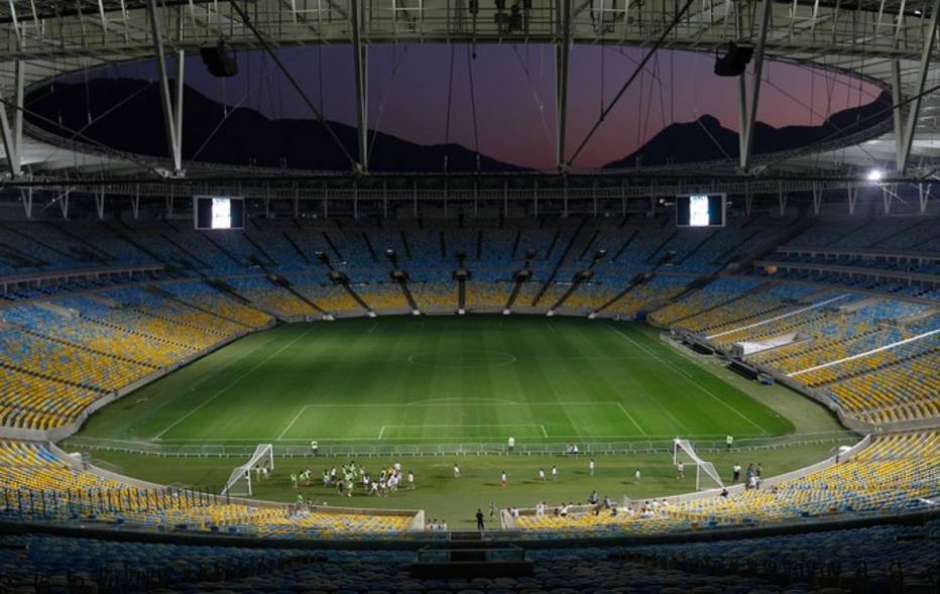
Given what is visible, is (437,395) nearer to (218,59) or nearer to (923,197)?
(218,59)

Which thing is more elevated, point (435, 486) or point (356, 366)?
point (356, 366)

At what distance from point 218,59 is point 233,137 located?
115250mm

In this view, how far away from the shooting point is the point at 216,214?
46969mm

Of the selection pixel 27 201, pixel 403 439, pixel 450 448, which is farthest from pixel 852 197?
pixel 27 201

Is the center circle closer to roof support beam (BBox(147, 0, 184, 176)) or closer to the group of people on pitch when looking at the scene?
the group of people on pitch

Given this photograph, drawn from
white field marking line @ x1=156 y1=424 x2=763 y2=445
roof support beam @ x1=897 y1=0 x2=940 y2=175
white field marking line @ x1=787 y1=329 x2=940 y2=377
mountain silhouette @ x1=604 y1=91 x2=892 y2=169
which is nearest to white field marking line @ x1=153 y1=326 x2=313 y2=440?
white field marking line @ x1=156 y1=424 x2=763 y2=445

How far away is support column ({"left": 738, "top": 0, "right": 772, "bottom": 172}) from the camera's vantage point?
15.2 m

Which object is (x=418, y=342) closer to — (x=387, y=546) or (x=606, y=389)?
(x=606, y=389)

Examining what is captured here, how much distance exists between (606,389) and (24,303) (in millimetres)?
29044

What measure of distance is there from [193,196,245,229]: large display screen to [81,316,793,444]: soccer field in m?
6.93

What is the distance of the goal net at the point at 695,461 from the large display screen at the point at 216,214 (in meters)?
28.2

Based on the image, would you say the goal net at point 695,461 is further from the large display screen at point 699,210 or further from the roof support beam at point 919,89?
the large display screen at point 699,210

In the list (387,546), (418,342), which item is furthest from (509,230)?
(387,546)

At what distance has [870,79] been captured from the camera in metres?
28.7
